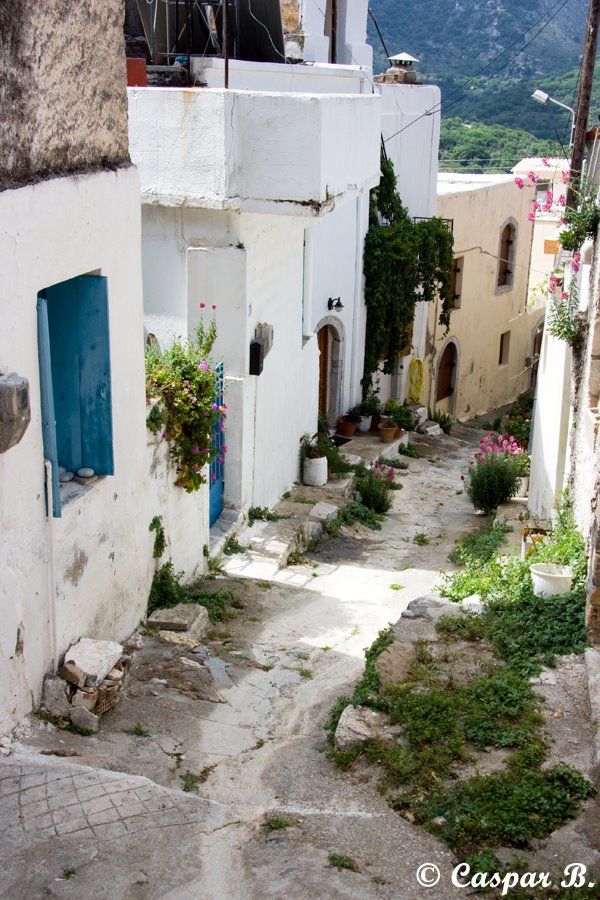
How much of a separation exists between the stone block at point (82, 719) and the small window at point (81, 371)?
1528mm

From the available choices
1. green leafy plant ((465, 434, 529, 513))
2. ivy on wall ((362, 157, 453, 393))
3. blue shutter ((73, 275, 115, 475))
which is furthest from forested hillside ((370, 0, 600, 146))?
blue shutter ((73, 275, 115, 475))

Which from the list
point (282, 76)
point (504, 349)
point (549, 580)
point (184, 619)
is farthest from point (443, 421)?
point (184, 619)

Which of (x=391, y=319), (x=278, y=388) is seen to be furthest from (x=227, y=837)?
(x=391, y=319)

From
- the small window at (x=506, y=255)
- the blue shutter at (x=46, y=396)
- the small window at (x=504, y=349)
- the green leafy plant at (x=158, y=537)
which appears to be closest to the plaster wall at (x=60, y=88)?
the blue shutter at (x=46, y=396)

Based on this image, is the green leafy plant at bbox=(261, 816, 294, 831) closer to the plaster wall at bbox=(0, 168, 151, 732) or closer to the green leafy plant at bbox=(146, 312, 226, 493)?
the plaster wall at bbox=(0, 168, 151, 732)

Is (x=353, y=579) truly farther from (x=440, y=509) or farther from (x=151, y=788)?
(x=151, y=788)

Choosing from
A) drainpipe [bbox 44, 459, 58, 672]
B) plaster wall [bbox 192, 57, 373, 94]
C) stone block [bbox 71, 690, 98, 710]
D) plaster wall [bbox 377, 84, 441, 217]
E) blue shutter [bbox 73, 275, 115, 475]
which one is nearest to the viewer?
drainpipe [bbox 44, 459, 58, 672]

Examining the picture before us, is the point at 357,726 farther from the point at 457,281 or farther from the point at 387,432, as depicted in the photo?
the point at 457,281

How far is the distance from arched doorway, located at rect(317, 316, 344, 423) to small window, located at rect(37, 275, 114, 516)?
35.1 feet

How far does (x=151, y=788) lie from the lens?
482 centimetres

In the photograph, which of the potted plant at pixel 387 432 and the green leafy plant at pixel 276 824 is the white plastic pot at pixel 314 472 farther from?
the green leafy plant at pixel 276 824

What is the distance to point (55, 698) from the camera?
5.54 metres

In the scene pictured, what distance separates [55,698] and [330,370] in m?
12.3

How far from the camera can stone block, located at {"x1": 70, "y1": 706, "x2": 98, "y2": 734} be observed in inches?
219
